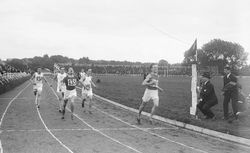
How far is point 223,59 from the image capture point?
378 feet

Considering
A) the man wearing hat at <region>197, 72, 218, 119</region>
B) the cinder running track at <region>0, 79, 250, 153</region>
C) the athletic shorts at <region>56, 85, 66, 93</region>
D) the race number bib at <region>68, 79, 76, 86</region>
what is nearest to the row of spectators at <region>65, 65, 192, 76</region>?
the athletic shorts at <region>56, 85, 66, 93</region>

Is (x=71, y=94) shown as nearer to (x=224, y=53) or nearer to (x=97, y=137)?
(x=97, y=137)

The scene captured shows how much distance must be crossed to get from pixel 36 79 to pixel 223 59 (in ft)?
335

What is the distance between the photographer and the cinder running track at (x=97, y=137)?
9129mm

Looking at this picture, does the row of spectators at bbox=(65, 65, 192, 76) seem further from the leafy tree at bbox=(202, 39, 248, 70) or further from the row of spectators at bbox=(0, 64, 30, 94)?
the row of spectators at bbox=(0, 64, 30, 94)

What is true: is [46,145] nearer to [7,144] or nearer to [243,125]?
[7,144]

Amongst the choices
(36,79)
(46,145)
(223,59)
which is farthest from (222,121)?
(223,59)

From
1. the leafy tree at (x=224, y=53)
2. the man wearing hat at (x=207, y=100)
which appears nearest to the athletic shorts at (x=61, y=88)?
the man wearing hat at (x=207, y=100)

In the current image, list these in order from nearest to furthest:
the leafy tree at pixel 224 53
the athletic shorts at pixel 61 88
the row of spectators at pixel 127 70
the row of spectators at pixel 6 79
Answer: the athletic shorts at pixel 61 88 → the row of spectators at pixel 6 79 → the row of spectators at pixel 127 70 → the leafy tree at pixel 224 53

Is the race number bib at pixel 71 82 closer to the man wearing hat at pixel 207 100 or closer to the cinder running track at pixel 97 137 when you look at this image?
the cinder running track at pixel 97 137

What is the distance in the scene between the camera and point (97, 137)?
10.6m

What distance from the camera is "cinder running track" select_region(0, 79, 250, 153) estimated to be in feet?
30.0

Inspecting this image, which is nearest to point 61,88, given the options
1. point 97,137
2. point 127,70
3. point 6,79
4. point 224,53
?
point 97,137

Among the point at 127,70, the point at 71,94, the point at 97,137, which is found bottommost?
the point at 97,137
